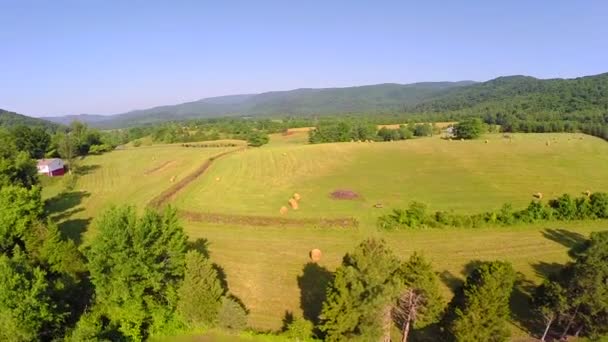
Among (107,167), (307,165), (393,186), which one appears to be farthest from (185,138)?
(393,186)

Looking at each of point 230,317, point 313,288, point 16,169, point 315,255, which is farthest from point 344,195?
point 16,169

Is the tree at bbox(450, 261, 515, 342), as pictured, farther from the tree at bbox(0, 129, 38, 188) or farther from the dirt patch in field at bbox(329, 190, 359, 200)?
the tree at bbox(0, 129, 38, 188)

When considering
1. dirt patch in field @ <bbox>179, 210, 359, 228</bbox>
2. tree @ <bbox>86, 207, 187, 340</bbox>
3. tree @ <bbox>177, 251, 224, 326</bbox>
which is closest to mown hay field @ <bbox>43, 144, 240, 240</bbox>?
dirt patch in field @ <bbox>179, 210, 359, 228</bbox>

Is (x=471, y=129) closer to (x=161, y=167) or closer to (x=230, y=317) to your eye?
(x=161, y=167)

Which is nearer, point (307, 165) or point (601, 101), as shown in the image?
point (307, 165)

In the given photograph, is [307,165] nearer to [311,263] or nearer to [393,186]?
[393,186]

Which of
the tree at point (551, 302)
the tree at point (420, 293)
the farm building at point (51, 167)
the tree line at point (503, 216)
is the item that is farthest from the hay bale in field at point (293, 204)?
the farm building at point (51, 167)
